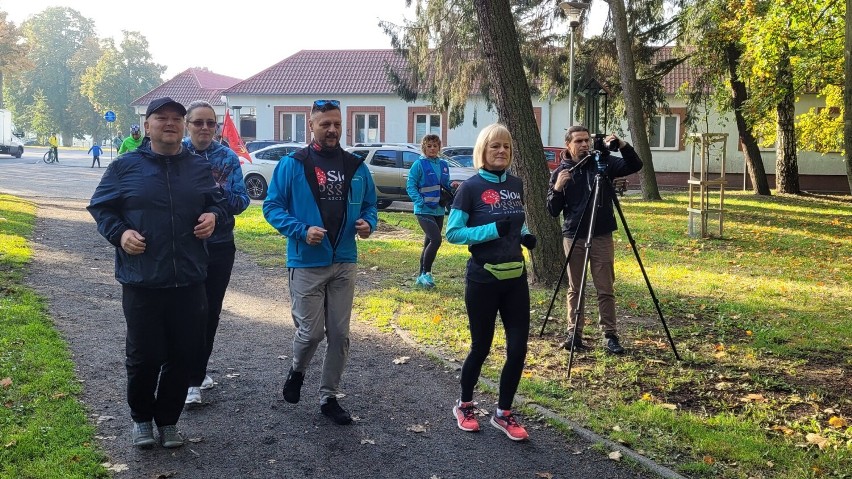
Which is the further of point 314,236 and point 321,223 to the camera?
point 321,223

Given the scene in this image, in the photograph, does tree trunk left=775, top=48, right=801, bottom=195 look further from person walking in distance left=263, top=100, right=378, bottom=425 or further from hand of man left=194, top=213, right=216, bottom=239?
hand of man left=194, top=213, right=216, bottom=239

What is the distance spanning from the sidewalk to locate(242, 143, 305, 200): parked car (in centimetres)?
1593

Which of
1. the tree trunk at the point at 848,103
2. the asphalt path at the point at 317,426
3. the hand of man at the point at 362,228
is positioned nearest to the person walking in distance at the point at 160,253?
the asphalt path at the point at 317,426

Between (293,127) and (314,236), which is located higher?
(293,127)

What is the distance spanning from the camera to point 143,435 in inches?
183

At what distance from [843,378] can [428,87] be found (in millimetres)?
20484

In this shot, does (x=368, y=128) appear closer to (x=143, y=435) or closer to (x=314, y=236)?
(x=314, y=236)

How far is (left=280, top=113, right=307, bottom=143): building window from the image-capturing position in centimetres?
4328

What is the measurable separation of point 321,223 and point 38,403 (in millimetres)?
2255

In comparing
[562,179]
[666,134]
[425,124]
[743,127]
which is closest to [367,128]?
[425,124]

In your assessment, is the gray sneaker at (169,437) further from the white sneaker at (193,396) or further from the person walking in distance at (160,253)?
the white sneaker at (193,396)

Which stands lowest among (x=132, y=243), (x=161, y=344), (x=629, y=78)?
(x=161, y=344)

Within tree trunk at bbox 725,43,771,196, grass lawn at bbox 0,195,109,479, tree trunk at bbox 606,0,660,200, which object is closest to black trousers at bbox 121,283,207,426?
grass lawn at bbox 0,195,109,479

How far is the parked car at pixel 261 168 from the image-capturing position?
78.6 feet
